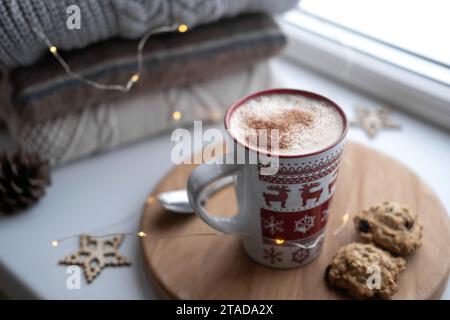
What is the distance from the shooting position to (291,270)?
0.51 m

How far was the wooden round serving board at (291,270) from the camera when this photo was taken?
0.49 meters

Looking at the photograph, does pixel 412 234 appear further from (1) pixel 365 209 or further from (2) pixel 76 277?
(2) pixel 76 277

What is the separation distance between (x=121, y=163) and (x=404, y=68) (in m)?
0.43

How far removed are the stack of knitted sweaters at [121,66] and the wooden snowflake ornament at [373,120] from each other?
153 mm

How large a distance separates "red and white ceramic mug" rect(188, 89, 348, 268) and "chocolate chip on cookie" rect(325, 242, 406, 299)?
0.03 meters

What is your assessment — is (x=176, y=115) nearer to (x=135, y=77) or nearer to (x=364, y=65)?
(x=135, y=77)

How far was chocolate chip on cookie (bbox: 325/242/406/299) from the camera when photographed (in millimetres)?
464

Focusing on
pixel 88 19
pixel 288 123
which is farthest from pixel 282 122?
pixel 88 19

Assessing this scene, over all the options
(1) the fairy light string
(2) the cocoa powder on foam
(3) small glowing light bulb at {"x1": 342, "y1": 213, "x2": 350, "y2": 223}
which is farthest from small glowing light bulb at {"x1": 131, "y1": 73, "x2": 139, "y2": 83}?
(3) small glowing light bulb at {"x1": 342, "y1": 213, "x2": 350, "y2": 223}

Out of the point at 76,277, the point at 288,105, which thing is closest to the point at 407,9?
the point at 288,105

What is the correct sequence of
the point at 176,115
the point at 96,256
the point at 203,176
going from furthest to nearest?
1. the point at 176,115
2. the point at 96,256
3. the point at 203,176

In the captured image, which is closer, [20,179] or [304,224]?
[304,224]

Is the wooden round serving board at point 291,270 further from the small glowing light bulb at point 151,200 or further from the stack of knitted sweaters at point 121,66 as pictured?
the stack of knitted sweaters at point 121,66

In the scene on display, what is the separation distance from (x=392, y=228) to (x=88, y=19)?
16.0 inches
